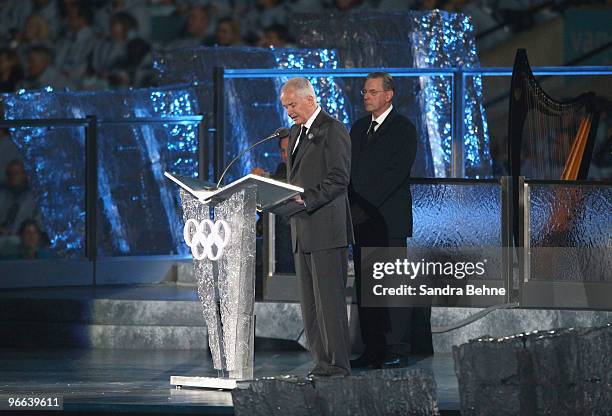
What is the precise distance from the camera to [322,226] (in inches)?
237

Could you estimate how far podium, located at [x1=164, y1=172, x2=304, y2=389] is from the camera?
6062mm

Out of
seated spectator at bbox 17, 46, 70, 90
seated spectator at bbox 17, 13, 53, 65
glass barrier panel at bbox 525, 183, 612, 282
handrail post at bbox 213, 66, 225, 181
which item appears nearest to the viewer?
glass barrier panel at bbox 525, 183, 612, 282

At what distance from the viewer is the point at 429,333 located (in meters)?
7.57

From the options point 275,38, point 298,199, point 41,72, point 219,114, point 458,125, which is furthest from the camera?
point 41,72

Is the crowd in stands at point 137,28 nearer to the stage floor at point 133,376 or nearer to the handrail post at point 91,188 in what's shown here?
the handrail post at point 91,188

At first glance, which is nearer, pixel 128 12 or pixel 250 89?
pixel 250 89

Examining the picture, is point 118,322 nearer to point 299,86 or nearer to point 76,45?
point 299,86

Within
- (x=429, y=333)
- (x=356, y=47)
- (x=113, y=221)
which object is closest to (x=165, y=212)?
(x=113, y=221)

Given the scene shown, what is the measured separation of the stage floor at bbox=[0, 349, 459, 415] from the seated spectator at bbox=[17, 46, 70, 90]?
3503 millimetres

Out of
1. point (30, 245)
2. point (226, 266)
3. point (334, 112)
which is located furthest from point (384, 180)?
point (30, 245)

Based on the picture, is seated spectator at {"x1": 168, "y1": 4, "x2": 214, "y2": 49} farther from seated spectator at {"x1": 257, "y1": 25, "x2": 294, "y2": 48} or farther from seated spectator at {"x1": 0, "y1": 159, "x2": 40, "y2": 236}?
seated spectator at {"x1": 0, "y1": 159, "x2": 40, "y2": 236}

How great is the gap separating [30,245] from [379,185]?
301 cm

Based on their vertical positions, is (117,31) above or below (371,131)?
above

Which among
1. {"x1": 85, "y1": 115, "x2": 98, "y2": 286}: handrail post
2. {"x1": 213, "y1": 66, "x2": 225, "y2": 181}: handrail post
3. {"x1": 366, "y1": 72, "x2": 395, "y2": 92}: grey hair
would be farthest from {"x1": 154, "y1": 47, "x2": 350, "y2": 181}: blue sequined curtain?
{"x1": 366, "y1": 72, "x2": 395, "y2": 92}: grey hair
